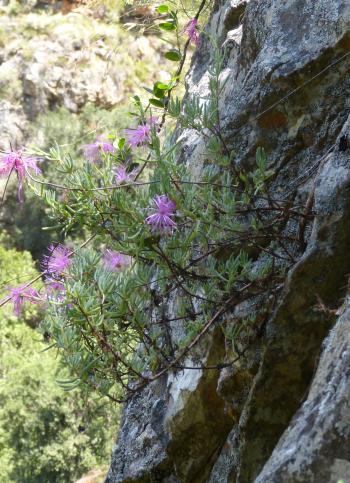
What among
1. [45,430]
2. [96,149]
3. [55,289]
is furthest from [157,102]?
[45,430]

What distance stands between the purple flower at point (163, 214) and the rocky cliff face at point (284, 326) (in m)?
0.34

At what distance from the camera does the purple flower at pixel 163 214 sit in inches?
75.0

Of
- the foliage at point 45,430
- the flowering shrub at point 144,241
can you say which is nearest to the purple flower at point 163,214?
the flowering shrub at point 144,241

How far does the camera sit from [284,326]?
6.55 feet

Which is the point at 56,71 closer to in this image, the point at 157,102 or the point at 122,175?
the point at 157,102

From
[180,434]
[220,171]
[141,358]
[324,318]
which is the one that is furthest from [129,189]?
[180,434]

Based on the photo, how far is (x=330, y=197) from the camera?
1914 millimetres

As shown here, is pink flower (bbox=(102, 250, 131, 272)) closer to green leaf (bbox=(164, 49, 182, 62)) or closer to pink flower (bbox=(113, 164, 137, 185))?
pink flower (bbox=(113, 164, 137, 185))

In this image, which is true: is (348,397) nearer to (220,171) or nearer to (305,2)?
(220,171)

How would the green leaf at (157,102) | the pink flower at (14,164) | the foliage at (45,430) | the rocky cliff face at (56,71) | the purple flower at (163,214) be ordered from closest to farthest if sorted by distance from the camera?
the purple flower at (163,214) < the pink flower at (14,164) < the green leaf at (157,102) < the foliage at (45,430) < the rocky cliff face at (56,71)

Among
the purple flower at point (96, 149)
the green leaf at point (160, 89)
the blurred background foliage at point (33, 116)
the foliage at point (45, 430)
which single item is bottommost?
the green leaf at point (160, 89)

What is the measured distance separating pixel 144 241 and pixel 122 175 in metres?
0.28

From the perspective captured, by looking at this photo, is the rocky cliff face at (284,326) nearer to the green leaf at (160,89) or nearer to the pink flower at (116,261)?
the green leaf at (160,89)

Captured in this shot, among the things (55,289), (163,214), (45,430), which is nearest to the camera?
(163,214)
